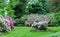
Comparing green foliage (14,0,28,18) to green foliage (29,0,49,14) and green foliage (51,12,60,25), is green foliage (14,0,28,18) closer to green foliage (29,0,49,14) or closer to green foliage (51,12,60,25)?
green foliage (29,0,49,14)

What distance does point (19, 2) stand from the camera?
85.3ft

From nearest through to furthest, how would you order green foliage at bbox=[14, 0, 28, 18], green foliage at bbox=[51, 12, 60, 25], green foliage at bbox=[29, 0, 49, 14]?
green foliage at bbox=[51, 12, 60, 25], green foliage at bbox=[14, 0, 28, 18], green foliage at bbox=[29, 0, 49, 14]

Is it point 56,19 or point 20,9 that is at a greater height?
point 20,9

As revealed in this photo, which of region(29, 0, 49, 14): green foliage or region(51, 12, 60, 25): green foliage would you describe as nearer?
region(51, 12, 60, 25): green foliage

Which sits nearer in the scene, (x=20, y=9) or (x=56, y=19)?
(x=56, y=19)

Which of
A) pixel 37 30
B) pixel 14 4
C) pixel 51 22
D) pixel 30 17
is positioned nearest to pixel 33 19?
pixel 30 17

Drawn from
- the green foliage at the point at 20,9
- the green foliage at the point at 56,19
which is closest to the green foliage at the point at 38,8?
the green foliage at the point at 20,9

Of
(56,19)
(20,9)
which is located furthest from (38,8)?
(56,19)

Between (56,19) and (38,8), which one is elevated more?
(38,8)

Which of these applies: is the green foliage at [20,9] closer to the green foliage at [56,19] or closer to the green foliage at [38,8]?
the green foliage at [38,8]

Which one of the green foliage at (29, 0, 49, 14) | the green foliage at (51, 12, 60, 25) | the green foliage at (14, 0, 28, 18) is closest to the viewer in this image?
the green foliage at (51, 12, 60, 25)

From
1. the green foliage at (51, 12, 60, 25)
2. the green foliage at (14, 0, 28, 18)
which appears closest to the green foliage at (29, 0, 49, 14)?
the green foliage at (14, 0, 28, 18)

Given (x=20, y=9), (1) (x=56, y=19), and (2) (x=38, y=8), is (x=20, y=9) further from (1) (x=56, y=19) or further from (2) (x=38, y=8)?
(1) (x=56, y=19)

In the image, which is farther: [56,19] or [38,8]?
[38,8]
